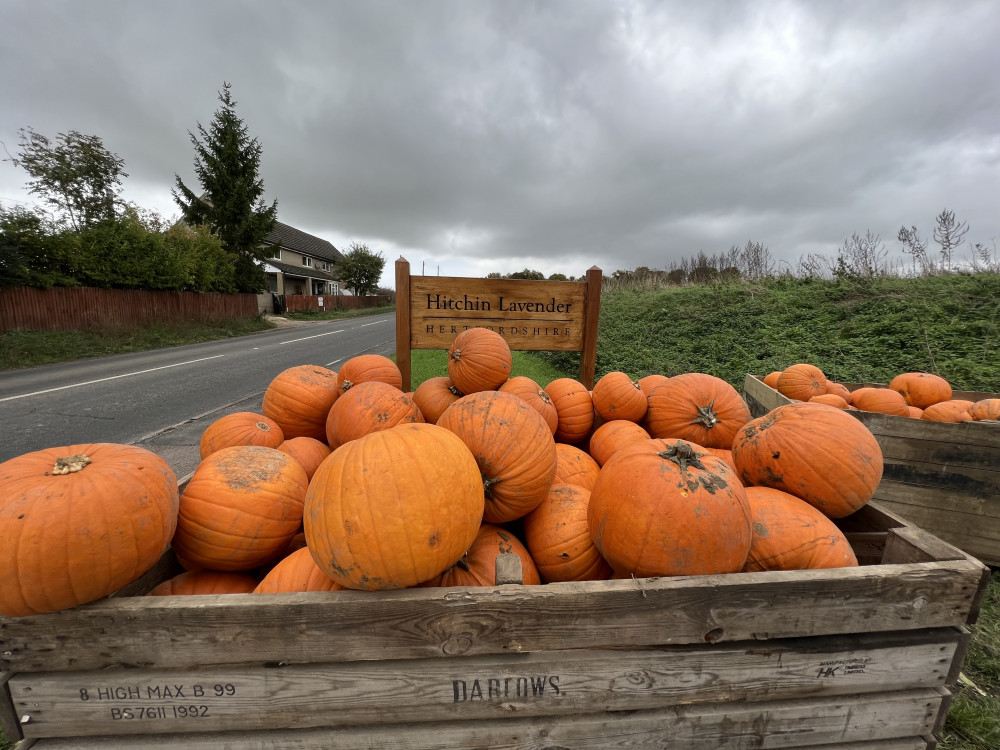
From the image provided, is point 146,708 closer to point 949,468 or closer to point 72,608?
point 72,608

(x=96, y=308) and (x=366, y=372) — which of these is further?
(x=96, y=308)

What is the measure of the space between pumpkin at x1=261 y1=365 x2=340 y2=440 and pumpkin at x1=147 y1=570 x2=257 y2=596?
45.4 inches

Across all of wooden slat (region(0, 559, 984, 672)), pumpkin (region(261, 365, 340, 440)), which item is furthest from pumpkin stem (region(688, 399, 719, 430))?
pumpkin (region(261, 365, 340, 440))

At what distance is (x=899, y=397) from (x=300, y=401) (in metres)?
4.87

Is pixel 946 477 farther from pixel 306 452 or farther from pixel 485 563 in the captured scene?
pixel 306 452

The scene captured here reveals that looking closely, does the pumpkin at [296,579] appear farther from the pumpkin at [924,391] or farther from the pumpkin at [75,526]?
the pumpkin at [924,391]

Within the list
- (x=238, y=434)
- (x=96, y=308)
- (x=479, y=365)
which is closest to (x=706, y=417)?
(x=479, y=365)

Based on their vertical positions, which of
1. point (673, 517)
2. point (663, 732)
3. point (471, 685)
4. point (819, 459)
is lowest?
point (663, 732)

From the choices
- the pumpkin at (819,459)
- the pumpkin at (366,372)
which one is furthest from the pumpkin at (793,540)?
the pumpkin at (366,372)

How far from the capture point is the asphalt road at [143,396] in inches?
218

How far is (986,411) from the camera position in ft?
11.2

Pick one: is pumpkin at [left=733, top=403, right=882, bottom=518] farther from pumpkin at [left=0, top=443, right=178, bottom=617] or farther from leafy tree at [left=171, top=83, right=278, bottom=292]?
leafy tree at [left=171, top=83, right=278, bottom=292]

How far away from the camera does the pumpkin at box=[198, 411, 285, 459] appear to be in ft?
7.61

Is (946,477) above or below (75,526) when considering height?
below
